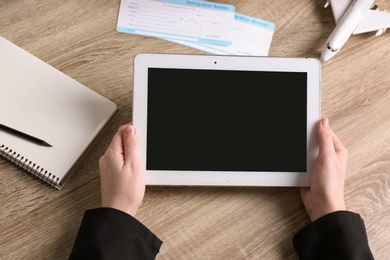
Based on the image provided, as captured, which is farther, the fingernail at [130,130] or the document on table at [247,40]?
the document on table at [247,40]

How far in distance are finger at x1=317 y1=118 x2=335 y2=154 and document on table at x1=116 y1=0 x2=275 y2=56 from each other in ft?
0.61

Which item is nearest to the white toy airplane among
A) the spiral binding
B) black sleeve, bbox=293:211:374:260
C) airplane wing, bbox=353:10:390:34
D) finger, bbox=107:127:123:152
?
airplane wing, bbox=353:10:390:34

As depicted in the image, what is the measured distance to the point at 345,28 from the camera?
915 mm

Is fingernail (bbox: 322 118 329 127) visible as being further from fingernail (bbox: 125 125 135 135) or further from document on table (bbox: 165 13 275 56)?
fingernail (bbox: 125 125 135 135)

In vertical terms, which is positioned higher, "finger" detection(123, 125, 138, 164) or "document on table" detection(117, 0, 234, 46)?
"document on table" detection(117, 0, 234, 46)

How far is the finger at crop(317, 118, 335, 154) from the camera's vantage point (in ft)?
2.77

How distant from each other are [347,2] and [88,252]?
2.20 feet

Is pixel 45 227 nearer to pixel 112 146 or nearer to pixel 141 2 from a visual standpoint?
pixel 112 146

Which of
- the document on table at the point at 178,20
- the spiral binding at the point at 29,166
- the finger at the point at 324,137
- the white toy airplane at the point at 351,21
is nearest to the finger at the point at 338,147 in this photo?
the finger at the point at 324,137

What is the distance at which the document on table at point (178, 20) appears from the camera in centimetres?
93

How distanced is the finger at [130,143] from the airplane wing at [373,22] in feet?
1.56

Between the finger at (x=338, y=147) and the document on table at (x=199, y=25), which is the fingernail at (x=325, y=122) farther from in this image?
the document on table at (x=199, y=25)

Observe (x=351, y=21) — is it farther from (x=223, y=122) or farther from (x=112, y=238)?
(x=112, y=238)

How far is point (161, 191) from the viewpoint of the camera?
881 millimetres
